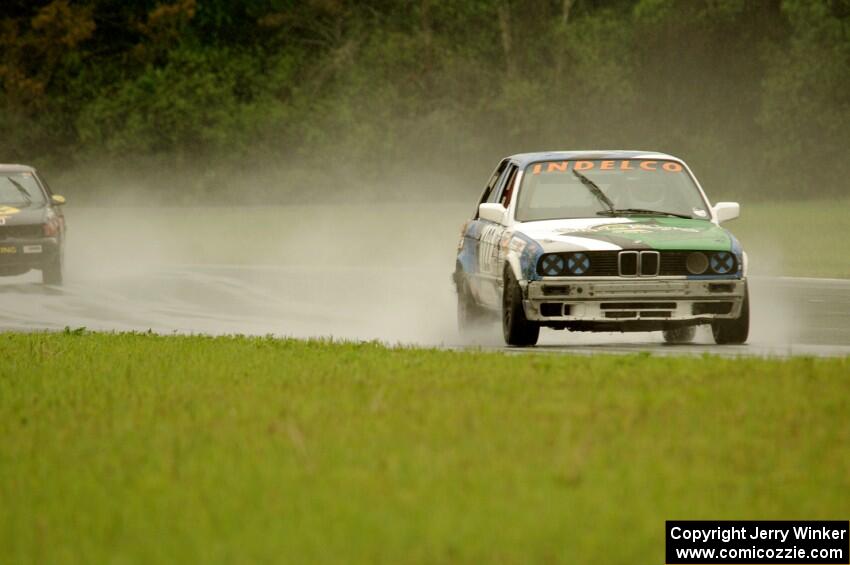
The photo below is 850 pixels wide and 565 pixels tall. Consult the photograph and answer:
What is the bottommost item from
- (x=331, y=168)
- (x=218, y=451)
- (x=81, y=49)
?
(x=218, y=451)

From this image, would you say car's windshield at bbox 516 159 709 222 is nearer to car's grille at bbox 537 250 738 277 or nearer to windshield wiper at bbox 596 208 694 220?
windshield wiper at bbox 596 208 694 220

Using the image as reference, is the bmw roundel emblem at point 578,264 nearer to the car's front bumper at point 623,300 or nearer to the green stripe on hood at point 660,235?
the car's front bumper at point 623,300

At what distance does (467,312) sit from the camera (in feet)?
55.4

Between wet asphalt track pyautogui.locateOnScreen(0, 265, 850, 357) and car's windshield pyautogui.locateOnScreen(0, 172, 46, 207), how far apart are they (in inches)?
46.2

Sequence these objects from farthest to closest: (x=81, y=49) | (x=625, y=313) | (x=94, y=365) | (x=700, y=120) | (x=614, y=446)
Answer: (x=81, y=49) → (x=700, y=120) → (x=625, y=313) → (x=94, y=365) → (x=614, y=446)

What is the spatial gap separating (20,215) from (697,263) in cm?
1289

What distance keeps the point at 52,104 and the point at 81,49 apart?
2802 mm

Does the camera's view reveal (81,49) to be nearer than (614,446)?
No

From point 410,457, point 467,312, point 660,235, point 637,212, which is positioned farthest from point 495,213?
point 410,457

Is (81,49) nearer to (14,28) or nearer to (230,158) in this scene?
(14,28)

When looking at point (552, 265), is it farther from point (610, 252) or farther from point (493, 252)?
point (493, 252)

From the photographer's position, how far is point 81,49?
65.1 meters

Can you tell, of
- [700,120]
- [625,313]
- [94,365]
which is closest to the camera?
[94,365]

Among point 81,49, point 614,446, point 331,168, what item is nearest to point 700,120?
point 331,168
